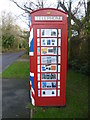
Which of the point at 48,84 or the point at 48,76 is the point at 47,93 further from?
the point at 48,76

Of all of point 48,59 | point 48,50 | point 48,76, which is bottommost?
point 48,76

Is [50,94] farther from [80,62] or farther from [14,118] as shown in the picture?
[80,62]

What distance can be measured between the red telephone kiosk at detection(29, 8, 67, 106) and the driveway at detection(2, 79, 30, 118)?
0.53 m

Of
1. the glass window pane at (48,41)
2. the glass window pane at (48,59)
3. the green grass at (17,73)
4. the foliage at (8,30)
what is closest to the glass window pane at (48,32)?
the glass window pane at (48,41)

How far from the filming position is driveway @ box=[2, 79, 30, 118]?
183 inches

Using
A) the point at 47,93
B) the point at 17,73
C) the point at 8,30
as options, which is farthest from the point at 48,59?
the point at 8,30

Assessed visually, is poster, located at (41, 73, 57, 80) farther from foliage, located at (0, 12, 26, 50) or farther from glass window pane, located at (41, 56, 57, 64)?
foliage, located at (0, 12, 26, 50)

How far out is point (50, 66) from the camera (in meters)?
4.93

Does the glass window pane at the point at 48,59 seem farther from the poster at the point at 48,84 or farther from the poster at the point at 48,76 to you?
the poster at the point at 48,84

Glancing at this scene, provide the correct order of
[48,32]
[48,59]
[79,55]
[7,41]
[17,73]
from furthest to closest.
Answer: [7,41] → [79,55] → [17,73] → [48,59] → [48,32]

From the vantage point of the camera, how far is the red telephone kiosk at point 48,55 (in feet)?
15.5

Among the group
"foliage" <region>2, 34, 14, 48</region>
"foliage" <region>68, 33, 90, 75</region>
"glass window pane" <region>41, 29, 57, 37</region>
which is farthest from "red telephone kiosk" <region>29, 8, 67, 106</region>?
"foliage" <region>2, 34, 14, 48</region>

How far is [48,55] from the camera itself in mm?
4859

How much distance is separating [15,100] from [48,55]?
7.25 feet
